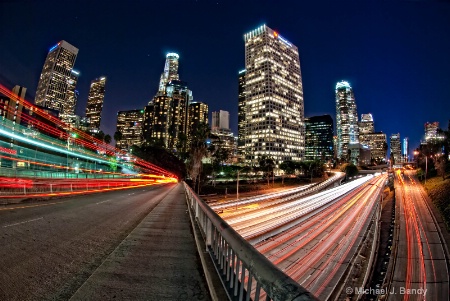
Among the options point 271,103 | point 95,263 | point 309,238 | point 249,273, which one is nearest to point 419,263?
point 309,238

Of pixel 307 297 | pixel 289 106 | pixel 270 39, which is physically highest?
pixel 270 39

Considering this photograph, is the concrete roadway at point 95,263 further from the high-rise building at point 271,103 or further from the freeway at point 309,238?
the high-rise building at point 271,103

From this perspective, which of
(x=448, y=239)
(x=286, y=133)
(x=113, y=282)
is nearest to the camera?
(x=113, y=282)

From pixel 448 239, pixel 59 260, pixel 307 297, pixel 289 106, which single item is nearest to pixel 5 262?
pixel 59 260

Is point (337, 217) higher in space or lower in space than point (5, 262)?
lower

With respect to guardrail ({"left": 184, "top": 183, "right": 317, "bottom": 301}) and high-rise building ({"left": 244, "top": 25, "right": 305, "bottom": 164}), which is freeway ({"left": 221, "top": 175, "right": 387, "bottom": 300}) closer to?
guardrail ({"left": 184, "top": 183, "right": 317, "bottom": 301})

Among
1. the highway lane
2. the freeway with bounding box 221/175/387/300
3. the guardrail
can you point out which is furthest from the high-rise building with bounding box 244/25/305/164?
the guardrail

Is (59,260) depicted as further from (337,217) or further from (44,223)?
(337,217)

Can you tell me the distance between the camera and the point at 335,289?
18.7 m

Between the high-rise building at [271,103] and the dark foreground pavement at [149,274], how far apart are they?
16052 centimetres

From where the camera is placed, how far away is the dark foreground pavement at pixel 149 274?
365 cm

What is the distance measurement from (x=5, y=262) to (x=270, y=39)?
21034 centimetres

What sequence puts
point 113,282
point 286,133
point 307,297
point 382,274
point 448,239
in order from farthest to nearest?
1. point 286,133
2. point 448,239
3. point 382,274
4. point 113,282
5. point 307,297

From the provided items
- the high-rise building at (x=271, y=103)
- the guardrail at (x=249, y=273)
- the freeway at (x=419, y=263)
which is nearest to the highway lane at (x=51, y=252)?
the guardrail at (x=249, y=273)
